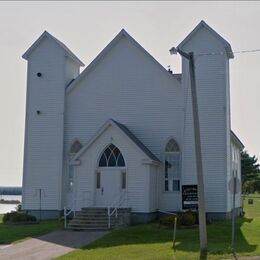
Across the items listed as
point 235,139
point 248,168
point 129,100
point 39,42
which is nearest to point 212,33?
point 129,100

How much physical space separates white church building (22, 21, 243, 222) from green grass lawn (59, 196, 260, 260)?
453 centimetres

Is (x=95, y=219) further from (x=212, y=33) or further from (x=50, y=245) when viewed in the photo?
(x=212, y=33)

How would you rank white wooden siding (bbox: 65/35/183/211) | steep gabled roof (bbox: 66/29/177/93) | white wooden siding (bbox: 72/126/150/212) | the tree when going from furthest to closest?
1. the tree
2. steep gabled roof (bbox: 66/29/177/93)
3. white wooden siding (bbox: 65/35/183/211)
4. white wooden siding (bbox: 72/126/150/212)

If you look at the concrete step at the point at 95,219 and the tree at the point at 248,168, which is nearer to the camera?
the concrete step at the point at 95,219

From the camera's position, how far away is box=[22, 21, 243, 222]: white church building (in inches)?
1268

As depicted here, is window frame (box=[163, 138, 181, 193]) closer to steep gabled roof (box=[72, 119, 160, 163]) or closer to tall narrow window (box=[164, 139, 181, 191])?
tall narrow window (box=[164, 139, 181, 191])

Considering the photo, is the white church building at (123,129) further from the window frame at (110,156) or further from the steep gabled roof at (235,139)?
the steep gabled roof at (235,139)

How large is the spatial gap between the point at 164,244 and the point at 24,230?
8890 mm

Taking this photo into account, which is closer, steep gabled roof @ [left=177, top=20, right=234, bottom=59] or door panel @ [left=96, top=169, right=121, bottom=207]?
door panel @ [left=96, top=169, right=121, bottom=207]

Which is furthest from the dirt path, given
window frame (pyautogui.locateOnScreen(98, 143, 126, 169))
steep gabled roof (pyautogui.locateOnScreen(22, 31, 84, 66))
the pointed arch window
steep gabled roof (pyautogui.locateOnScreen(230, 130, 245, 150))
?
steep gabled roof (pyautogui.locateOnScreen(230, 130, 245, 150))

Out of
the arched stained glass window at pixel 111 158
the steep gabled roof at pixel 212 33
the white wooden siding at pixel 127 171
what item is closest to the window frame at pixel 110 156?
the arched stained glass window at pixel 111 158

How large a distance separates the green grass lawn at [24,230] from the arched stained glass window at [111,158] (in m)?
4.14

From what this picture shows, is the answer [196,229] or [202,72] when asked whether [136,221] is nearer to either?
[196,229]

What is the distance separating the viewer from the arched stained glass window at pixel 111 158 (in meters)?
32.8
